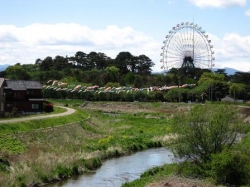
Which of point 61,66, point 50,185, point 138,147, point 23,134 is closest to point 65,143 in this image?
point 23,134

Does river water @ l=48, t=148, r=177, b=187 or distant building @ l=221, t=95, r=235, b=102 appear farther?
distant building @ l=221, t=95, r=235, b=102

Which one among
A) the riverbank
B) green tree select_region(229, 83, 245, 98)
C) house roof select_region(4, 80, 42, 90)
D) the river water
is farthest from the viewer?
green tree select_region(229, 83, 245, 98)

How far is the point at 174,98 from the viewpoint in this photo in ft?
368

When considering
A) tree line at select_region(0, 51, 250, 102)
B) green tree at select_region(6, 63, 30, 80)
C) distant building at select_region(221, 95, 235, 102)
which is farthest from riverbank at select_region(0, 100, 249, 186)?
green tree at select_region(6, 63, 30, 80)

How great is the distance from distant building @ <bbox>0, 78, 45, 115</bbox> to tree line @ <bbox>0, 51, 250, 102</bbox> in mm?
49847

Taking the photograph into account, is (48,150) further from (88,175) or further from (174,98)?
(174,98)

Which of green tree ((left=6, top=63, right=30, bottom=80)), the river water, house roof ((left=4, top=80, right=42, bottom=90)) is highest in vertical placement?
green tree ((left=6, top=63, right=30, bottom=80))

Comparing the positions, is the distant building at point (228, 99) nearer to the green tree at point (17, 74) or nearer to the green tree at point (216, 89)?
the green tree at point (216, 89)

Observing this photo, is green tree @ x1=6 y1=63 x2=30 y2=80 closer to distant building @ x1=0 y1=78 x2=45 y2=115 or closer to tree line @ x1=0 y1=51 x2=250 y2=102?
tree line @ x1=0 y1=51 x2=250 y2=102

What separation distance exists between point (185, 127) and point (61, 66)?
145154 mm

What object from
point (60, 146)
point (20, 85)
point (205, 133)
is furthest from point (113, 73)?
point (205, 133)

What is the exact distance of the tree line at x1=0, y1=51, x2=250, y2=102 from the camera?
11556cm

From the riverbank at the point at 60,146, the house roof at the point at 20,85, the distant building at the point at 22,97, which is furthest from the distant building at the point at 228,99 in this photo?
the distant building at the point at 22,97

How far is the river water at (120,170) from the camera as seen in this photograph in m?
32.1
